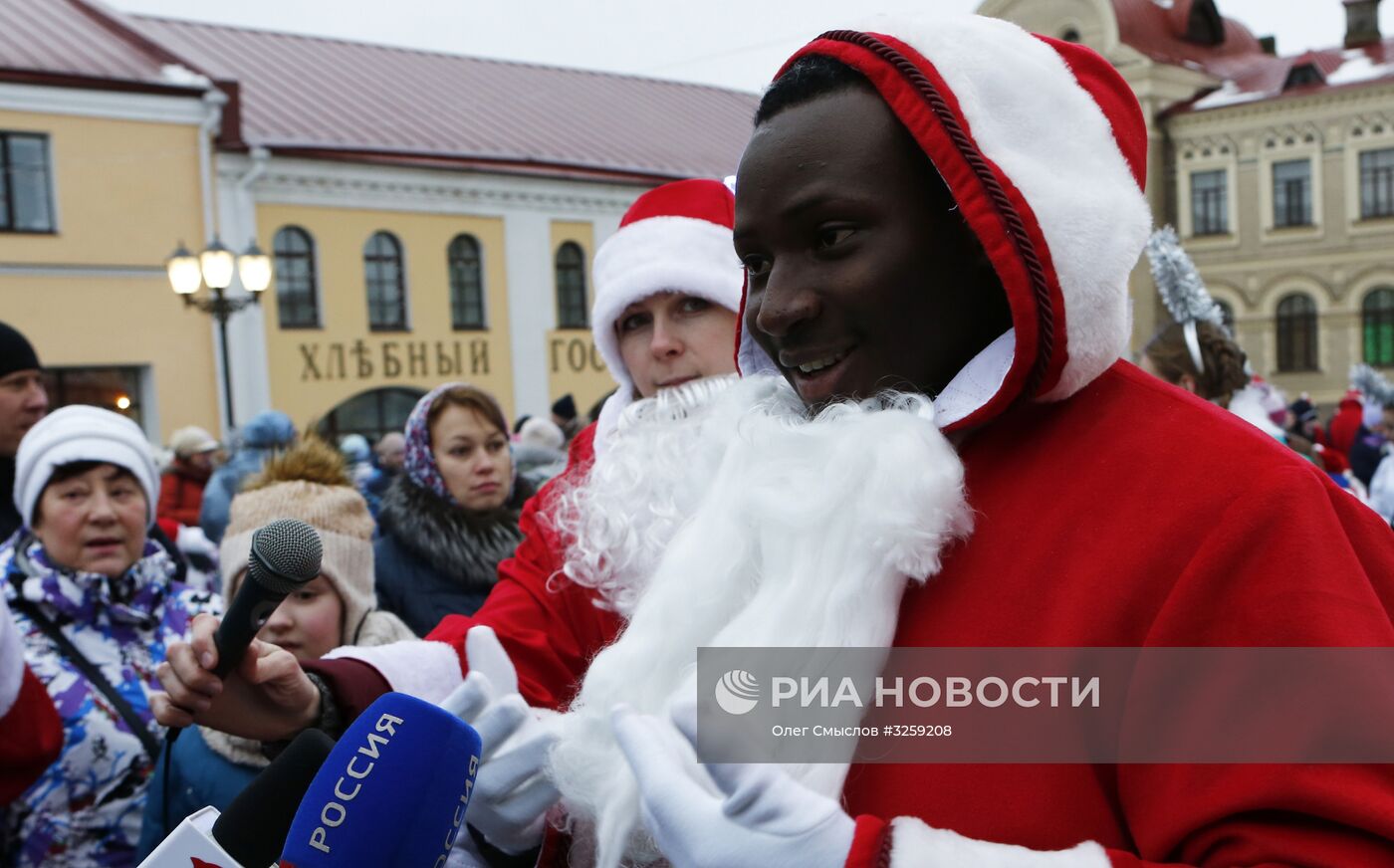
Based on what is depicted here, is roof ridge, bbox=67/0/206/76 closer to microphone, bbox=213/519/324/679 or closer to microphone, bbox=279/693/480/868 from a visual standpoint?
microphone, bbox=213/519/324/679

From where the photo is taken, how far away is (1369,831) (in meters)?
1.02

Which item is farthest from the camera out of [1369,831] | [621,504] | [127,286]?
[127,286]

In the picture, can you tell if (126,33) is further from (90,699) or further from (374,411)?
(90,699)

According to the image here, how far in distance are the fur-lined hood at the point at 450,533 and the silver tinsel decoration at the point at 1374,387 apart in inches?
374

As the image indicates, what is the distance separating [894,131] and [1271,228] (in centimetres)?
3159

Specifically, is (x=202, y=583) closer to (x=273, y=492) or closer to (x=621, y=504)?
(x=273, y=492)

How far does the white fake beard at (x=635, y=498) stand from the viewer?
1.86 meters

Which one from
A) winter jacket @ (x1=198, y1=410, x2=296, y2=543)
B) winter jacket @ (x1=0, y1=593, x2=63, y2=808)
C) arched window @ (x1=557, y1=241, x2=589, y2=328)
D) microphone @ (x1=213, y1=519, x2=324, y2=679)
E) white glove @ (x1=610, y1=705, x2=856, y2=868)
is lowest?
arched window @ (x1=557, y1=241, x2=589, y2=328)

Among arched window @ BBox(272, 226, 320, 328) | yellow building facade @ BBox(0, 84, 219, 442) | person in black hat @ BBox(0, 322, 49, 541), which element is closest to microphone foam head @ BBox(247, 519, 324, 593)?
person in black hat @ BBox(0, 322, 49, 541)

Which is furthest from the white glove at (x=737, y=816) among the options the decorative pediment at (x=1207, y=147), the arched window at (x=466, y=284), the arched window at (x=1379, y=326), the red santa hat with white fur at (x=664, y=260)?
the arched window at (x=1379, y=326)

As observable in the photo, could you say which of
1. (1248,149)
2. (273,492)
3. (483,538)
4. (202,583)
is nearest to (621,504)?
(273,492)

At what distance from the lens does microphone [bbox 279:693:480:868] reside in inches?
50.9

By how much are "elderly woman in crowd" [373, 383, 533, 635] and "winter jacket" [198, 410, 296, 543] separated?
1.63 m

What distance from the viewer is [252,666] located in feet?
5.43
